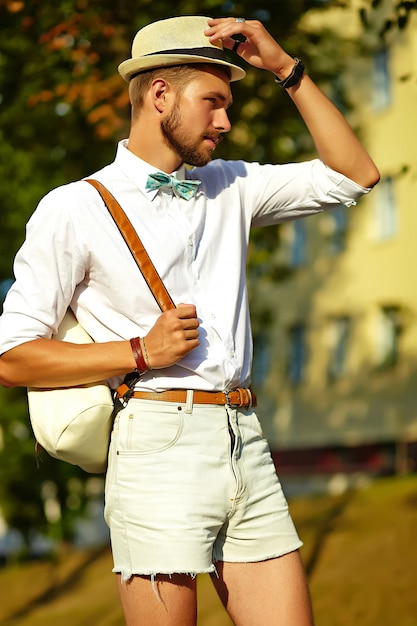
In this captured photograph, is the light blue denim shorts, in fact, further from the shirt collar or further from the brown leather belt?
the shirt collar

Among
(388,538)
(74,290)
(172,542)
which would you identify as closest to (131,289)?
(74,290)

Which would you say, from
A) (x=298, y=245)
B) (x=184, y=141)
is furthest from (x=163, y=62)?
(x=298, y=245)

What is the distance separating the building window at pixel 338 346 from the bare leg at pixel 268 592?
80.2ft

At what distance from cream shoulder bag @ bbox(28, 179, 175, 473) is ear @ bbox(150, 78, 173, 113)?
36cm

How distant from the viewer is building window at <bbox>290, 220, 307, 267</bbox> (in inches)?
1148

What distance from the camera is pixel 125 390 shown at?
3.45m

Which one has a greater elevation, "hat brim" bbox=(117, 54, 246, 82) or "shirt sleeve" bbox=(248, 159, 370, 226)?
"hat brim" bbox=(117, 54, 246, 82)

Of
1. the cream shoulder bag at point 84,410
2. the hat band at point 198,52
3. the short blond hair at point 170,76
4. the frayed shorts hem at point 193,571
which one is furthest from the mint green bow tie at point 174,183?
the frayed shorts hem at point 193,571

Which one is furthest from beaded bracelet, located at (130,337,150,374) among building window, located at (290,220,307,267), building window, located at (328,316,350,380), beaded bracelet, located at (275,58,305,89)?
building window, located at (290,220,307,267)

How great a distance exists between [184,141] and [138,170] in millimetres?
181

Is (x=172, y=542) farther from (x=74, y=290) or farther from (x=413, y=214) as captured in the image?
(x=413, y=214)

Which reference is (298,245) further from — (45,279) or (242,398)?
(45,279)

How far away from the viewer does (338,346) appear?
2814cm

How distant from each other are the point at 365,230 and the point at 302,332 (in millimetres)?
3599
